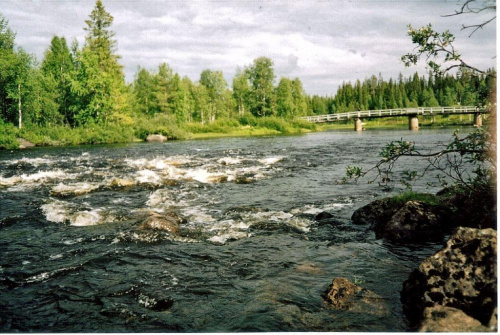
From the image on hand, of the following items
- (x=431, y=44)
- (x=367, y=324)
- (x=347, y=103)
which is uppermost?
(x=347, y=103)

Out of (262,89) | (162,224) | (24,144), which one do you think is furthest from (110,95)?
(162,224)

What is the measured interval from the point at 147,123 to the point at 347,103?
11396 centimetres

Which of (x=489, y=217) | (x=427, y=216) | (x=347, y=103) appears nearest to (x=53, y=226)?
(x=427, y=216)

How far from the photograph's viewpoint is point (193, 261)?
673 centimetres

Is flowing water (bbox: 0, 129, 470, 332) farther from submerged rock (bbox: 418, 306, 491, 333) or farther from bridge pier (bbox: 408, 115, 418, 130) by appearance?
bridge pier (bbox: 408, 115, 418, 130)

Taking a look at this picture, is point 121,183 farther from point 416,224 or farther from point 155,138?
point 155,138

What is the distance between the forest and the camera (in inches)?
1447

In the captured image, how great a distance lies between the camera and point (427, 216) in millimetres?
7652

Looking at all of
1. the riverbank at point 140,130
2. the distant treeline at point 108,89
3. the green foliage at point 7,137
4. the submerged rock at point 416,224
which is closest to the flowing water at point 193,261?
the submerged rock at point 416,224

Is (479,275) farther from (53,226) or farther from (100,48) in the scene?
(100,48)

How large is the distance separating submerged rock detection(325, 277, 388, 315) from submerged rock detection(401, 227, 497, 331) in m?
0.38

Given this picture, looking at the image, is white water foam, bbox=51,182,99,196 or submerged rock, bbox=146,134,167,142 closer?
white water foam, bbox=51,182,99,196

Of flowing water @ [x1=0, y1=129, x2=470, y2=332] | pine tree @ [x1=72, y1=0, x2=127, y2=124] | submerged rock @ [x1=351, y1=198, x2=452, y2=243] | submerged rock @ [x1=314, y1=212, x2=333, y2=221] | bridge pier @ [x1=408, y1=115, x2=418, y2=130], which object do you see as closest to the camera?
flowing water @ [x1=0, y1=129, x2=470, y2=332]

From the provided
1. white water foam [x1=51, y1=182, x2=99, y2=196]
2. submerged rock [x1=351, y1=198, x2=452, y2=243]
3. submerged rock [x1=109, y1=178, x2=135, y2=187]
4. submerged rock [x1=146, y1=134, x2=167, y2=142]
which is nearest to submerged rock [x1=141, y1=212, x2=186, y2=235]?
submerged rock [x1=351, y1=198, x2=452, y2=243]
